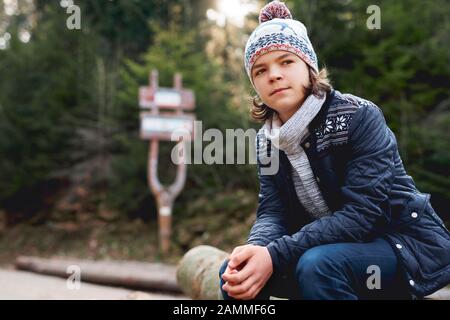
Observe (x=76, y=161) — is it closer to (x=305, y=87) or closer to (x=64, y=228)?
(x=64, y=228)

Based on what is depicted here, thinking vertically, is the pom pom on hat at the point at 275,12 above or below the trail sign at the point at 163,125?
below

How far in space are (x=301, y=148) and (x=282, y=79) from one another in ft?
0.84

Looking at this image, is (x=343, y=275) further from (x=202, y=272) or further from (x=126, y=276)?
(x=126, y=276)

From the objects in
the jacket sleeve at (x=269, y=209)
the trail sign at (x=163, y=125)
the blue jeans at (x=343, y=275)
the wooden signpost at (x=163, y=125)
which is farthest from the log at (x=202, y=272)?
the trail sign at (x=163, y=125)

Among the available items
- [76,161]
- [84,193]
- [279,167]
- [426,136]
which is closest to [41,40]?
[76,161]

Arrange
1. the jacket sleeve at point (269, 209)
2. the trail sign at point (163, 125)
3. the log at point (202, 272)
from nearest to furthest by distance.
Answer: the jacket sleeve at point (269, 209), the log at point (202, 272), the trail sign at point (163, 125)

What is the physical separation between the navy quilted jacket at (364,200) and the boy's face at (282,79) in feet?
0.35

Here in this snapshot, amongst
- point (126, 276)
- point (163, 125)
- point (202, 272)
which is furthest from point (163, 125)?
point (202, 272)

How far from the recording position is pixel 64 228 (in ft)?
29.4

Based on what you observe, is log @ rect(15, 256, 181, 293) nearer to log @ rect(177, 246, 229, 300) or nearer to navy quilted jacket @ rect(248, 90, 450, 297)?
log @ rect(177, 246, 229, 300)

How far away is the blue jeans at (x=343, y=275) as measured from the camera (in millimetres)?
1522

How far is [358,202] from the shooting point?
1608 mm

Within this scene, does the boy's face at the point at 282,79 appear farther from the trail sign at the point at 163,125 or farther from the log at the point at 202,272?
the trail sign at the point at 163,125
